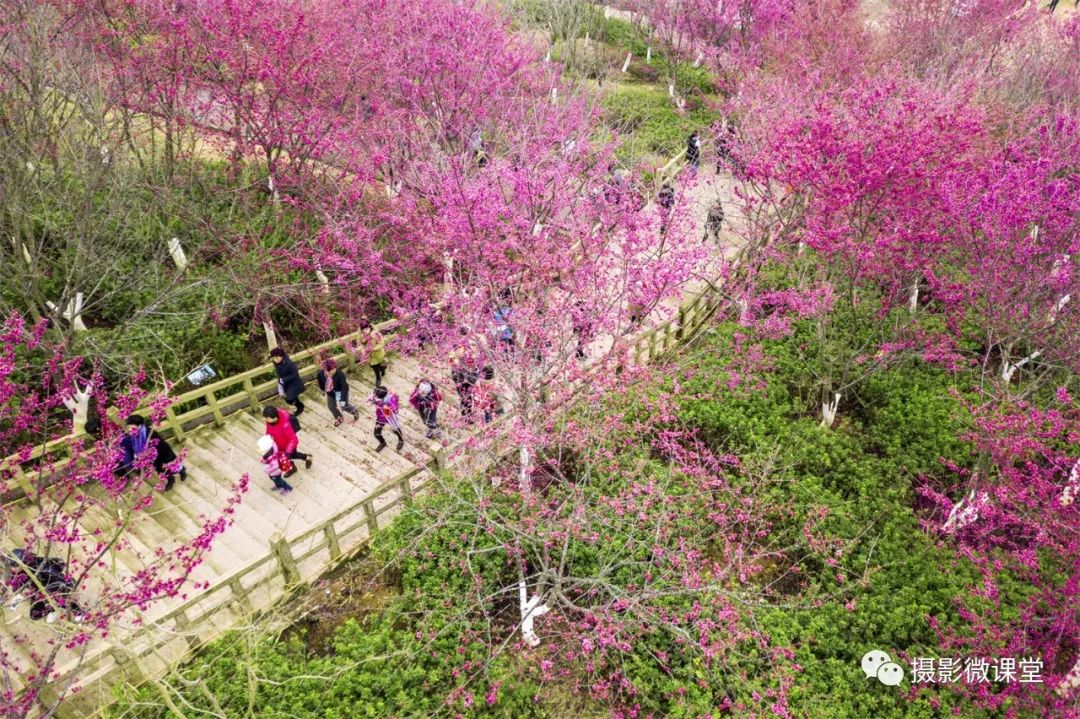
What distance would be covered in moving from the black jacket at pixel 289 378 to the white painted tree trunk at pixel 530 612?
5098mm

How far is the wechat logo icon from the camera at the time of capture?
7.68 m

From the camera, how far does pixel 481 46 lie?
55.6 ft

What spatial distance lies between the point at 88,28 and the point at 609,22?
2670cm

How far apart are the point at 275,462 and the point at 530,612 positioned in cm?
437

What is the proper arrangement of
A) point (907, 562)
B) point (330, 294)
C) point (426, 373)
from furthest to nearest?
1. point (330, 294)
2. point (426, 373)
3. point (907, 562)

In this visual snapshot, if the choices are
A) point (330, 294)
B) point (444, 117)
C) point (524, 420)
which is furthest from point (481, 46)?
point (524, 420)

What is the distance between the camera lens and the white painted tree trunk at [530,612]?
782cm

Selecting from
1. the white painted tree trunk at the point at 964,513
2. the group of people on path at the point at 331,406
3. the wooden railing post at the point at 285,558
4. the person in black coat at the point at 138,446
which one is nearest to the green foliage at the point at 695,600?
the white painted tree trunk at the point at 964,513

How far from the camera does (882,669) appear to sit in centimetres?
775

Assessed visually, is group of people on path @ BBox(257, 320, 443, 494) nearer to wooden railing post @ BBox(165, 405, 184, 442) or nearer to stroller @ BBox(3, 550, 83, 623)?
wooden railing post @ BBox(165, 405, 184, 442)

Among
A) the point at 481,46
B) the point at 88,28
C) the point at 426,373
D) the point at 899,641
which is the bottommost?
the point at 899,641

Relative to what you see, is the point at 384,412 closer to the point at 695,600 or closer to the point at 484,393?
the point at 484,393

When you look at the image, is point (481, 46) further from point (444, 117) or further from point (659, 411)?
A: point (659, 411)

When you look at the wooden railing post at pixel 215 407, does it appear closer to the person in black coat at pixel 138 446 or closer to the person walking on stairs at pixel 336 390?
the person in black coat at pixel 138 446
